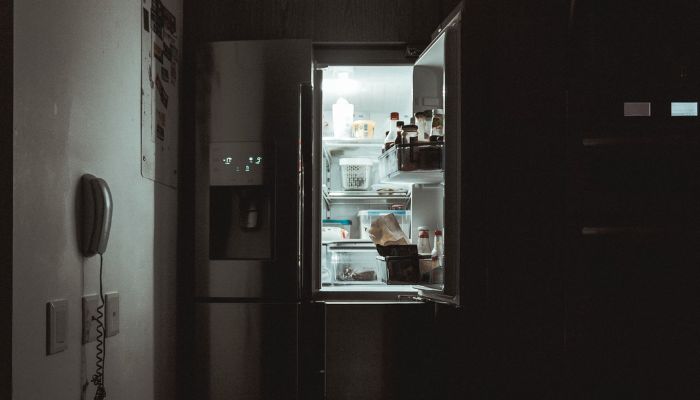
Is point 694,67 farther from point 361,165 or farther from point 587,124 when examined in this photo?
point 361,165

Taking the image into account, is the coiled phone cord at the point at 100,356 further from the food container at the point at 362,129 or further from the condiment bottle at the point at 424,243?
the food container at the point at 362,129

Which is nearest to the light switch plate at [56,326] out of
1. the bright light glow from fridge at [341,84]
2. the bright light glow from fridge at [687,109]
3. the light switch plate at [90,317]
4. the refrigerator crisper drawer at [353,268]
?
the light switch plate at [90,317]

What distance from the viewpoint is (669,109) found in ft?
6.04

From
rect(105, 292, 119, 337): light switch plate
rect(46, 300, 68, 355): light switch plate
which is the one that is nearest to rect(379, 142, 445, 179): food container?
rect(105, 292, 119, 337): light switch plate

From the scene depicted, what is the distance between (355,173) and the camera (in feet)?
8.70

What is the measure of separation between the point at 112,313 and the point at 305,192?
837 mm

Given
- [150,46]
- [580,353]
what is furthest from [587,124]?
[150,46]

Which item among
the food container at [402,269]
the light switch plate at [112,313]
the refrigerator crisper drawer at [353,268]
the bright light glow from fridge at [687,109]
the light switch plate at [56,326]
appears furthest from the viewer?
the refrigerator crisper drawer at [353,268]

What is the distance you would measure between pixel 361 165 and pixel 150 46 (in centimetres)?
109

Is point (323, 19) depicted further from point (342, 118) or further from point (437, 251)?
point (437, 251)

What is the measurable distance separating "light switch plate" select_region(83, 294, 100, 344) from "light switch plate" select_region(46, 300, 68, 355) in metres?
0.09

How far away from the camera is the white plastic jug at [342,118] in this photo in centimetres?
266
